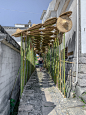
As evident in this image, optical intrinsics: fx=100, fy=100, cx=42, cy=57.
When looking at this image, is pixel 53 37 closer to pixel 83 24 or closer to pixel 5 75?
pixel 83 24

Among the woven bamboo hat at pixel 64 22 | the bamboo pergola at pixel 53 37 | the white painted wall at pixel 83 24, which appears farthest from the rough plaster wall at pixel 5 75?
the white painted wall at pixel 83 24

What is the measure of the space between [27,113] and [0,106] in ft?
2.80

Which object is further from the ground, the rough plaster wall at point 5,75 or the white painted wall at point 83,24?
the white painted wall at point 83,24

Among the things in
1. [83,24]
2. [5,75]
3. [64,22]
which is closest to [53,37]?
[83,24]

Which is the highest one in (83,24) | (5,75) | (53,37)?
(83,24)

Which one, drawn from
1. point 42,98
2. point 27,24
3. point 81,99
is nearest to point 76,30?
point 81,99

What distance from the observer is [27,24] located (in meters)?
22.3

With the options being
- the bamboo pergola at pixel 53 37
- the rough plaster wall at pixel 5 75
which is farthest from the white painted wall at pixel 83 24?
the rough plaster wall at pixel 5 75

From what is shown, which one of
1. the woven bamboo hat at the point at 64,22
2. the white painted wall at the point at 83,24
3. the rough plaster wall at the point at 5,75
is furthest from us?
the white painted wall at the point at 83,24

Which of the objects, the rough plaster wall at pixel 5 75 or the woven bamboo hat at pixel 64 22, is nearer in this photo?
the rough plaster wall at pixel 5 75

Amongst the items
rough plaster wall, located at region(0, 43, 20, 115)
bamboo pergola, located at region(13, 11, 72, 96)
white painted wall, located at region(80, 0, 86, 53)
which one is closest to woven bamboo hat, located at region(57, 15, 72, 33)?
bamboo pergola, located at region(13, 11, 72, 96)

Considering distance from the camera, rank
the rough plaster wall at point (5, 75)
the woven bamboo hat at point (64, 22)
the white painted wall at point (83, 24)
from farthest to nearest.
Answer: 1. the white painted wall at point (83, 24)
2. the woven bamboo hat at point (64, 22)
3. the rough plaster wall at point (5, 75)

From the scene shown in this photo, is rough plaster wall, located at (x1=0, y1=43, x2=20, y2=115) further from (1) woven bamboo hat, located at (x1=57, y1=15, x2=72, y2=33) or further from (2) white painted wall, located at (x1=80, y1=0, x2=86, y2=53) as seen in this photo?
(2) white painted wall, located at (x1=80, y1=0, x2=86, y2=53)

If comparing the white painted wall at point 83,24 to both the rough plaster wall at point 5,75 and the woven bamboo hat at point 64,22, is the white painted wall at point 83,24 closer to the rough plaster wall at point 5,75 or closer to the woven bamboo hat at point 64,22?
the woven bamboo hat at point 64,22
